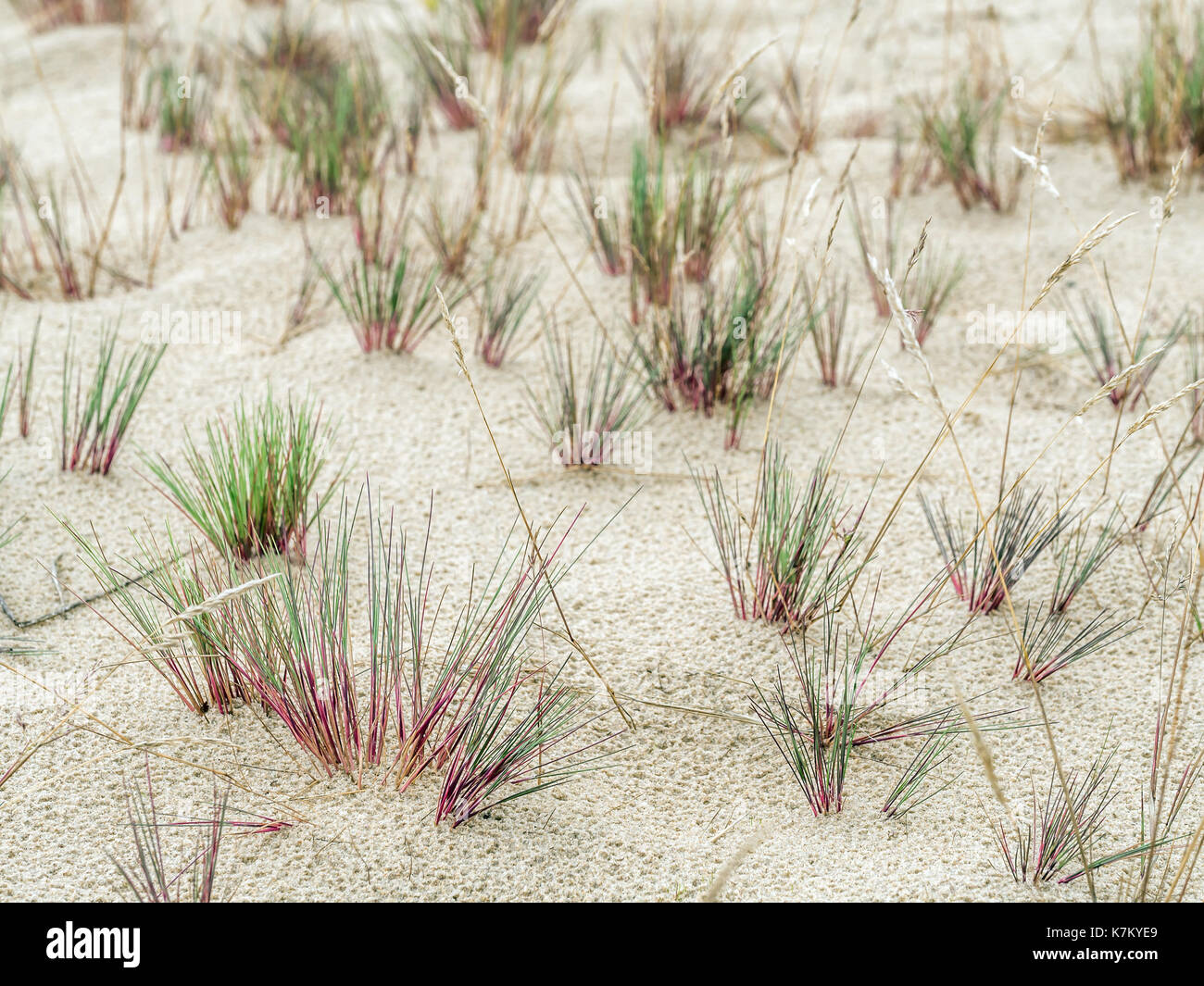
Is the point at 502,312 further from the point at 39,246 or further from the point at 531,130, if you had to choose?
the point at 39,246

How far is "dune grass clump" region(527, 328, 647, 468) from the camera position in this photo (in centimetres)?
219

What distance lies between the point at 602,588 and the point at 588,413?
414mm

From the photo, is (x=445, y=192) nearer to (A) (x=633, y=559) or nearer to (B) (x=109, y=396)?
(B) (x=109, y=396)

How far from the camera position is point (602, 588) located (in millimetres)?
1913

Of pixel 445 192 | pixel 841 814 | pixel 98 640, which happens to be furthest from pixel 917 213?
pixel 98 640

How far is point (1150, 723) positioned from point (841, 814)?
19.2 inches

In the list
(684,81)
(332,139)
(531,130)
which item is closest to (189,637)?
(332,139)

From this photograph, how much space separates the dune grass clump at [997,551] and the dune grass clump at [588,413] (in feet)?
1.98

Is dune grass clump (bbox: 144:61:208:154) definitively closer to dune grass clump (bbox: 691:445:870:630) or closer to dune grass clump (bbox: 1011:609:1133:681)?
dune grass clump (bbox: 691:445:870:630)

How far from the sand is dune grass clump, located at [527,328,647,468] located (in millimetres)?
45

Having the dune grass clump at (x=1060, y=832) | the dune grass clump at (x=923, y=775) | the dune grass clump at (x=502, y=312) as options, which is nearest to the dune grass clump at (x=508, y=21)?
the dune grass clump at (x=502, y=312)

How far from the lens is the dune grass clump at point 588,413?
86.1 inches

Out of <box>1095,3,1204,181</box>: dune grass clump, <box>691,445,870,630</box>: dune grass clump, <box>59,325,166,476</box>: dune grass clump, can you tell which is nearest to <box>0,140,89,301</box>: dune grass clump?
<box>59,325,166,476</box>: dune grass clump

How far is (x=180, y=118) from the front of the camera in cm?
310
